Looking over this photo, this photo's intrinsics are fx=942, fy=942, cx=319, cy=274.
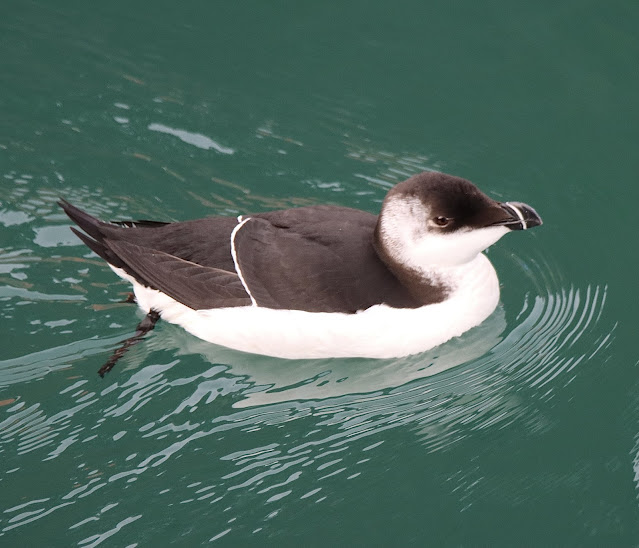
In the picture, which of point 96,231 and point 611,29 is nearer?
point 96,231

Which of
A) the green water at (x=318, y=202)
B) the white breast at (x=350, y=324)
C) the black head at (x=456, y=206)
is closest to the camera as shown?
the green water at (x=318, y=202)

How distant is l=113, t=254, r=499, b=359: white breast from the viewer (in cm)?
450

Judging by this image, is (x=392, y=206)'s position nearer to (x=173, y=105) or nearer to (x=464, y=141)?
(x=464, y=141)

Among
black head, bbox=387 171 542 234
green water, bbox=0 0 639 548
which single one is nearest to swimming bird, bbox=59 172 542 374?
black head, bbox=387 171 542 234

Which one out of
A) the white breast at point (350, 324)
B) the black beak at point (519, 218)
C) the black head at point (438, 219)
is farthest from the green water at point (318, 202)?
the black beak at point (519, 218)

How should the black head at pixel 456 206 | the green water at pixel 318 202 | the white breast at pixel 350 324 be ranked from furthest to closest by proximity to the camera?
the white breast at pixel 350 324 < the black head at pixel 456 206 < the green water at pixel 318 202

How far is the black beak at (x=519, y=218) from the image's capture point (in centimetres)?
438

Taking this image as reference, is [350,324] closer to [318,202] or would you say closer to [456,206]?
[456,206]

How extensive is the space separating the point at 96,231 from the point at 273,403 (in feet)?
4.13

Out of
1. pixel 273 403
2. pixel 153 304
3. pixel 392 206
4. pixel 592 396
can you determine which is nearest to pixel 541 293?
pixel 592 396

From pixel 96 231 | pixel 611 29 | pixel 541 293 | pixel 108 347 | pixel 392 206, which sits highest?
pixel 611 29

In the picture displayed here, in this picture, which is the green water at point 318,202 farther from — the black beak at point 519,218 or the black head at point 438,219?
the black beak at point 519,218

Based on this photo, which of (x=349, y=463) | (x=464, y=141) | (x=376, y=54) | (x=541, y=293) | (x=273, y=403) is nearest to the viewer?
(x=349, y=463)

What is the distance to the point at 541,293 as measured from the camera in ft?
17.4
